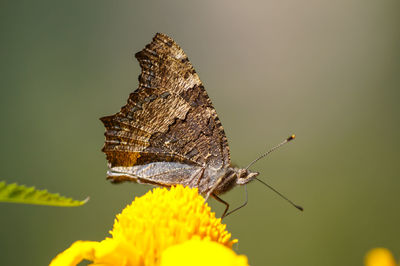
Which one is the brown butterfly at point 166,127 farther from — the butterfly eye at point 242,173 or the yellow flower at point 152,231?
the yellow flower at point 152,231

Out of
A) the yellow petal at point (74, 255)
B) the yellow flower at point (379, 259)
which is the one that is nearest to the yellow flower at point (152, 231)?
the yellow petal at point (74, 255)

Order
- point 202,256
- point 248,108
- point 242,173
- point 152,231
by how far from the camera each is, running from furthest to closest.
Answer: point 248,108 < point 242,173 < point 152,231 < point 202,256

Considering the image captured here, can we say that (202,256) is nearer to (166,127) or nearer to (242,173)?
(242,173)

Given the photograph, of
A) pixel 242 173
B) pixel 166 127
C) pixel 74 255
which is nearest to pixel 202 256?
pixel 74 255

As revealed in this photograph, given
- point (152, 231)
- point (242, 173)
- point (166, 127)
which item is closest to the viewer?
point (152, 231)

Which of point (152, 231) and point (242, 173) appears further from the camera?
point (242, 173)
